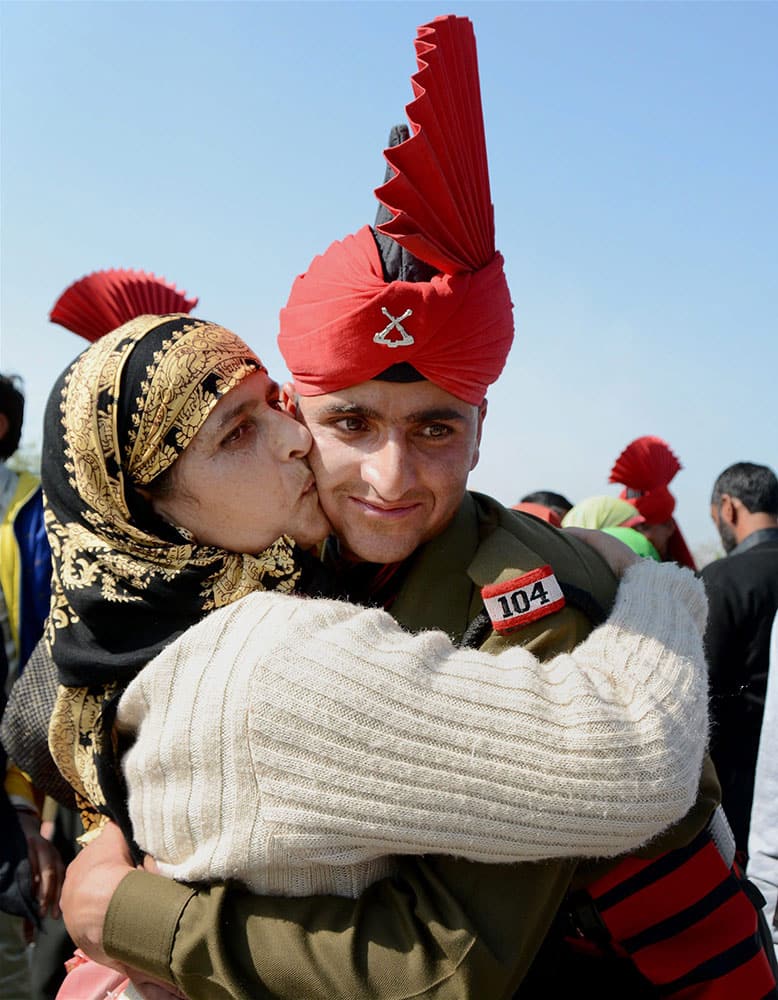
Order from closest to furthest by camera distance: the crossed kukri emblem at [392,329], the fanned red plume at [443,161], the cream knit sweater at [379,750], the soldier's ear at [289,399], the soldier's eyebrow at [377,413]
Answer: the cream knit sweater at [379,750] < the fanned red plume at [443,161] < the crossed kukri emblem at [392,329] < the soldier's eyebrow at [377,413] < the soldier's ear at [289,399]

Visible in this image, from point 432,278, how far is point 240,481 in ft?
2.41

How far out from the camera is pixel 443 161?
95.0 inches

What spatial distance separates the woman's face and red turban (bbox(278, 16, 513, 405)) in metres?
0.23

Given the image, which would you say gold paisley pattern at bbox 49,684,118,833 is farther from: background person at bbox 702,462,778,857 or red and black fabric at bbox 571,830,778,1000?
background person at bbox 702,462,778,857

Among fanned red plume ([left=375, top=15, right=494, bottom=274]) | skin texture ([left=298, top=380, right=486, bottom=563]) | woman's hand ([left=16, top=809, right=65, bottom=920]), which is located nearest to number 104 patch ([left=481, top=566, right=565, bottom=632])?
skin texture ([left=298, top=380, right=486, bottom=563])

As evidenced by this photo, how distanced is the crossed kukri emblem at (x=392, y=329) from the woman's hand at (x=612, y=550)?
2.54 ft

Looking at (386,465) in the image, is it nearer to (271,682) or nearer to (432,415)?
(432,415)

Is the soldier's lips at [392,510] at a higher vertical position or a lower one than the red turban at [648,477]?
higher

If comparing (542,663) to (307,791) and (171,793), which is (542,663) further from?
(171,793)

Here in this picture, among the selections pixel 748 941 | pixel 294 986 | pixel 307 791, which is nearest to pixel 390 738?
pixel 307 791

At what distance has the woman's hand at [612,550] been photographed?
2.63 m

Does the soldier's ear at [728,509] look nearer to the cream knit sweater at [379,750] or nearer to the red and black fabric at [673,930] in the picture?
the red and black fabric at [673,930]

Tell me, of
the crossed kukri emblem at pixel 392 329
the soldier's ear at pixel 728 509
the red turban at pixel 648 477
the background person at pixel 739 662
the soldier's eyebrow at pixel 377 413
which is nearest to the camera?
the crossed kukri emblem at pixel 392 329

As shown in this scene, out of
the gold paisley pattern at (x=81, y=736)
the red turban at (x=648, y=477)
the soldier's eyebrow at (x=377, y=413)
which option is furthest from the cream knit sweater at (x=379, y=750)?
the red turban at (x=648, y=477)
